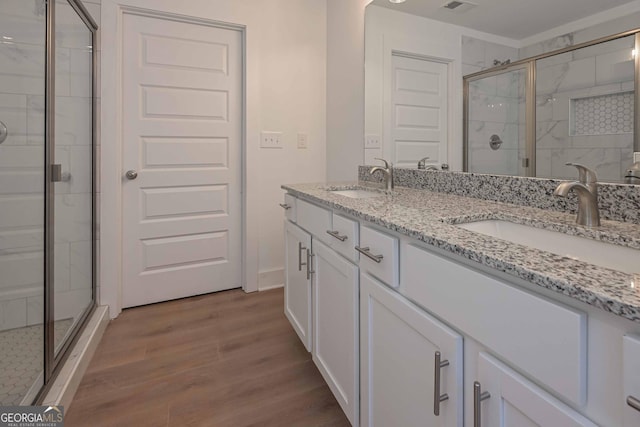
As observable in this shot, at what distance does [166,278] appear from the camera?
2.43m

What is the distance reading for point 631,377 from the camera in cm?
42

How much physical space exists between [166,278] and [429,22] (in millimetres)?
2194

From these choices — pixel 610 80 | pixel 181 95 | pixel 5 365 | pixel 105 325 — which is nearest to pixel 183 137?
pixel 181 95

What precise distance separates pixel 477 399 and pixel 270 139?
225 cm

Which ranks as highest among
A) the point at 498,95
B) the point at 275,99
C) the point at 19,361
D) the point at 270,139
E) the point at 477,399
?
the point at 275,99

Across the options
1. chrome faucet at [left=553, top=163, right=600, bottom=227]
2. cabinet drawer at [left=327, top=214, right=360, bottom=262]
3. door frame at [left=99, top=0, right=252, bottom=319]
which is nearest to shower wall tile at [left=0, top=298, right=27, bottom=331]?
door frame at [left=99, top=0, right=252, bottom=319]

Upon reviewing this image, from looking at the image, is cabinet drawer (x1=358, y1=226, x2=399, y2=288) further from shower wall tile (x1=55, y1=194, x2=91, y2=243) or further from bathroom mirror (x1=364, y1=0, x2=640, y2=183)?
shower wall tile (x1=55, y1=194, x2=91, y2=243)

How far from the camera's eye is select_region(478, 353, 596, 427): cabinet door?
504 millimetres

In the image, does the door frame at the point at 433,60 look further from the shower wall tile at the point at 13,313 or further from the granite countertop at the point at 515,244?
the shower wall tile at the point at 13,313

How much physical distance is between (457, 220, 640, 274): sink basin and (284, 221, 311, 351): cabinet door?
0.76 meters

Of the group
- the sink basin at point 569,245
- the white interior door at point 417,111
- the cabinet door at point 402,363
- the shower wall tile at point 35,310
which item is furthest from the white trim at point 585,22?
the shower wall tile at point 35,310

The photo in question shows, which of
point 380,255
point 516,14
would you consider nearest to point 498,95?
point 516,14

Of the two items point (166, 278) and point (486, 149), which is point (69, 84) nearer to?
point (166, 278)

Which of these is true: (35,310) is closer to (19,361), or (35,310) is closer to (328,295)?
(19,361)
